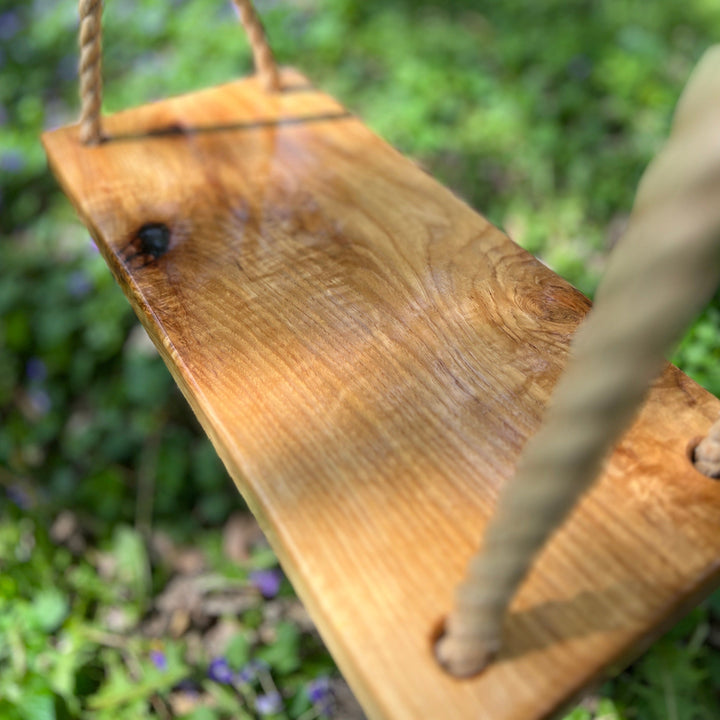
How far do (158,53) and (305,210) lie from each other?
79.1 inches

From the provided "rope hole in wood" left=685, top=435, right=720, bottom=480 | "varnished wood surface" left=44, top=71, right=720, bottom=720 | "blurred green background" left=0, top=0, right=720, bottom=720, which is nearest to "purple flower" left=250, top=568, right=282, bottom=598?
"blurred green background" left=0, top=0, right=720, bottom=720

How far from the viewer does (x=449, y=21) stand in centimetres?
264

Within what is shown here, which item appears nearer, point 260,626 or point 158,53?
point 260,626

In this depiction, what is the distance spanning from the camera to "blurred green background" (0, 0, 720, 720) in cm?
122

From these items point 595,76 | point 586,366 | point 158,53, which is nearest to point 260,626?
point 586,366

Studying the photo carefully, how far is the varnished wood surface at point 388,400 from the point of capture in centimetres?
59

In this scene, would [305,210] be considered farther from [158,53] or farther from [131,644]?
[158,53]

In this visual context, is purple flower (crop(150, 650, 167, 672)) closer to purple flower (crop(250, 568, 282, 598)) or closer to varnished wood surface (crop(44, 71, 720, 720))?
purple flower (crop(250, 568, 282, 598))

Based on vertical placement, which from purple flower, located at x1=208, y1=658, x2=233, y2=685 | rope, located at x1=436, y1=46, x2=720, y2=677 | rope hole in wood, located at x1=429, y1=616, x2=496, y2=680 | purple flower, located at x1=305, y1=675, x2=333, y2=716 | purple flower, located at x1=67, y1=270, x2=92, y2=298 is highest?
rope, located at x1=436, y1=46, x2=720, y2=677

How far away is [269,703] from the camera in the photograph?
46.3 inches

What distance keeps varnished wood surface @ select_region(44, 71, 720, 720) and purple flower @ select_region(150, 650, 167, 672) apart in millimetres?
657

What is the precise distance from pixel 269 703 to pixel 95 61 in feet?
3.50

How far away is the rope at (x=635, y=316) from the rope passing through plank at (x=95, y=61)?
902mm

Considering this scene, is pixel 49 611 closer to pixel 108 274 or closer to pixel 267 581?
pixel 267 581
